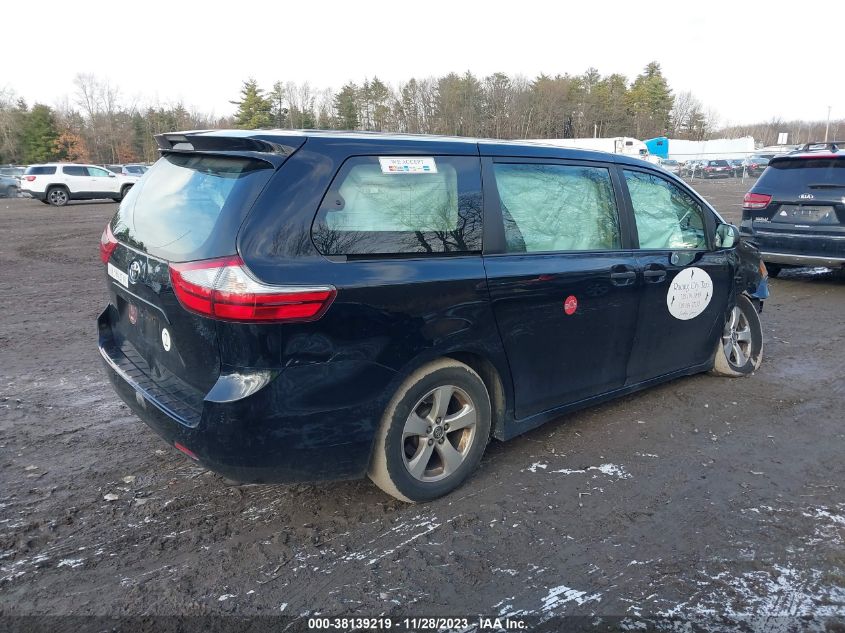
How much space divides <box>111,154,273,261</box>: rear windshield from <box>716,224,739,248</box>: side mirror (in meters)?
3.43

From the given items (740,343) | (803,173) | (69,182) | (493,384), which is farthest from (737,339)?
(69,182)

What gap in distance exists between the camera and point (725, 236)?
468 cm

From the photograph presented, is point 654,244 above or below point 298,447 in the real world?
above

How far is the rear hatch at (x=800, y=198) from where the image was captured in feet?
26.2

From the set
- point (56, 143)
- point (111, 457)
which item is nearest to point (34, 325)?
point (111, 457)

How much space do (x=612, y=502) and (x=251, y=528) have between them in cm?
180

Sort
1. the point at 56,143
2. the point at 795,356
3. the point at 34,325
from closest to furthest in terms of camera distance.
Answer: the point at 795,356, the point at 34,325, the point at 56,143

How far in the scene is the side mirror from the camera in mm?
4652

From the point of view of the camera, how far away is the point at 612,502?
3.25 metres

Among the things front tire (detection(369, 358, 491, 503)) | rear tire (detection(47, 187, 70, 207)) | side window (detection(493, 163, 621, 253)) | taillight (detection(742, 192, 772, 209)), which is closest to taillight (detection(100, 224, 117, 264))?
front tire (detection(369, 358, 491, 503))

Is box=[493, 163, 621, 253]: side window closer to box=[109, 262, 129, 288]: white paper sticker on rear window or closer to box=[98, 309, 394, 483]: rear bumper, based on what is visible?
box=[98, 309, 394, 483]: rear bumper

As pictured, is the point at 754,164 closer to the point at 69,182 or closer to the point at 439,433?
the point at 69,182

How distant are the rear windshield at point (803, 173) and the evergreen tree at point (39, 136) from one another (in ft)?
207

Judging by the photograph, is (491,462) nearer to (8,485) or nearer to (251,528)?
(251,528)
